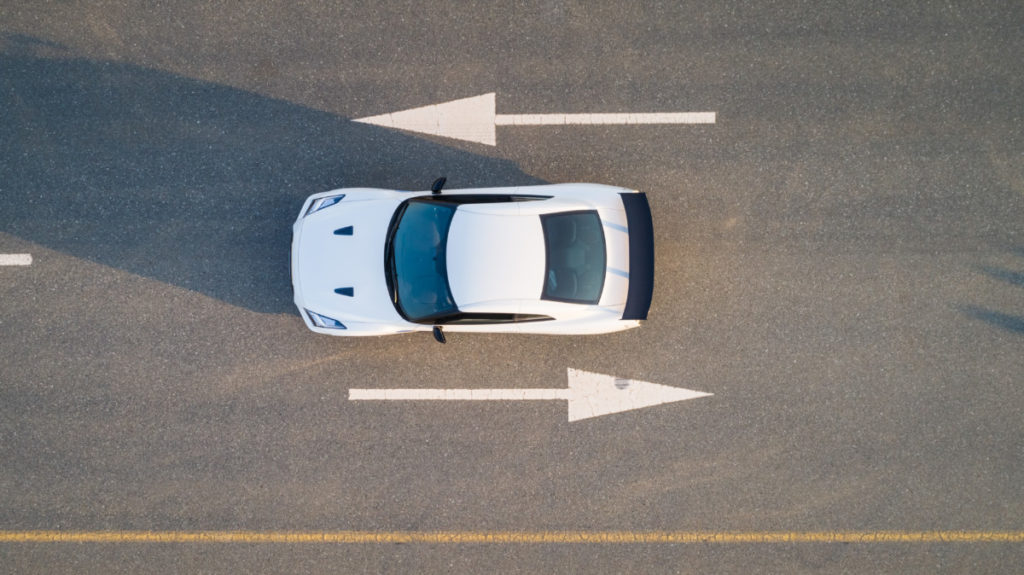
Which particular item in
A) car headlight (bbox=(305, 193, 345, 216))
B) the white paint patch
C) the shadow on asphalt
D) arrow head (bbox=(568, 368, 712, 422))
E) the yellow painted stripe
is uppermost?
the white paint patch

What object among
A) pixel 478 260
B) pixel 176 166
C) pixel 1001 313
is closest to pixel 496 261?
pixel 478 260

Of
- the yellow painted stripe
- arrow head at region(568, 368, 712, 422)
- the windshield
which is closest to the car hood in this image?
the windshield

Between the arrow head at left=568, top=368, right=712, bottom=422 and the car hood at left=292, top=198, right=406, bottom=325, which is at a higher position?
the car hood at left=292, top=198, right=406, bottom=325

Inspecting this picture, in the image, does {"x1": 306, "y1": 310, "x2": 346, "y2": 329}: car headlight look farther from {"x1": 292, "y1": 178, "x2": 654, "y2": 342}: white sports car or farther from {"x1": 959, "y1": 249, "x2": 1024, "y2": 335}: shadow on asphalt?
{"x1": 959, "y1": 249, "x2": 1024, "y2": 335}: shadow on asphalt

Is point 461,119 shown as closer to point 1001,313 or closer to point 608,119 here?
point 608,119

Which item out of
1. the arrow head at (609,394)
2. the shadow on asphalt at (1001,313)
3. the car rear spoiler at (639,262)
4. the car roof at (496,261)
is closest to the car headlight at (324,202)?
the car roof at (496,261)

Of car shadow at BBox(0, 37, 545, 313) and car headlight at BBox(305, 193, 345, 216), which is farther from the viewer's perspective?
car shadow at BBox(0, 37, 545, 313)

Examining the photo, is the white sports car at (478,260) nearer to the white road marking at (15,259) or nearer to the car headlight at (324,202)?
the car headlight at (324,202)

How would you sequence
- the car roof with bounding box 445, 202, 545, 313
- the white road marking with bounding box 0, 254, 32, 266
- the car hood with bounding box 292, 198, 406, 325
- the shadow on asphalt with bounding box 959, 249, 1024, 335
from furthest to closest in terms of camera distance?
the white road marking with bounding box 0, 254, 32, 266 → the shadow on asphalt with bounding box 959, 249, 1024, 335 → the car hood with bounding box 292, 198, 406, 325 → the car roof with bounding box 445, 202, 545, 313
